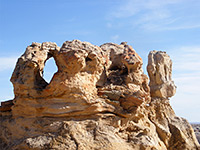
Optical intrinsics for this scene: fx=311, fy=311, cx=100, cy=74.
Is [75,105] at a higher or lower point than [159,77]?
lower

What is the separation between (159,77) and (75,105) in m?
5.63

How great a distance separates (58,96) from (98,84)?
1641 mm

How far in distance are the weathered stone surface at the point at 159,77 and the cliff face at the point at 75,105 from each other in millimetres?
2920

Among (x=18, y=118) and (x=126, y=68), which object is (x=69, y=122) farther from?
(x=126, y=68)

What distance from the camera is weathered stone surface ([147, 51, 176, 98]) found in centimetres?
1383

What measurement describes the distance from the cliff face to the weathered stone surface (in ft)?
9.58

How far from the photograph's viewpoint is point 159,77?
547 inches

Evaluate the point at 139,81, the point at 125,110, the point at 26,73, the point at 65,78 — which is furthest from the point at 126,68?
the point at 26,73

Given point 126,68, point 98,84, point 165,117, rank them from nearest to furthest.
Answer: point 98,84
point 126,68
point 165,117

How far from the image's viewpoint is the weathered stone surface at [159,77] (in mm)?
13828

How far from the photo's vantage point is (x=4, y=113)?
35.2ft

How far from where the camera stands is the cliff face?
9.13 metres

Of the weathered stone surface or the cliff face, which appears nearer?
the cliff face

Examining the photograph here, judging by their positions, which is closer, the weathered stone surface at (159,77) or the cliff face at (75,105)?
the cliff face at (75,105)
